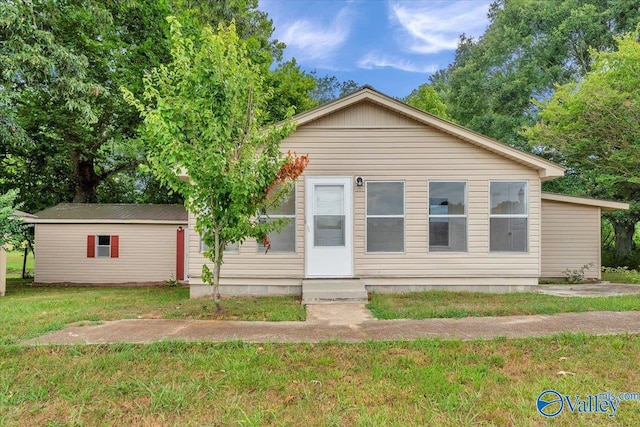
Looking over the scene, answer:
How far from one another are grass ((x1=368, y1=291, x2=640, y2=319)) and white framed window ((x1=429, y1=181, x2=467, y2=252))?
109 centimetres

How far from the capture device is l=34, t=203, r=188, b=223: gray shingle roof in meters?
11.7

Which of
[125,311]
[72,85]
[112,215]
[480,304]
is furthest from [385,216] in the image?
A: [112,215]

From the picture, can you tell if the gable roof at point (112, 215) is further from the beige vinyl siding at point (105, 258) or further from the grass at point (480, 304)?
the grass at point (480, 304)

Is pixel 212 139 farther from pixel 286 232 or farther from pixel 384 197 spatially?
pixel 384 197

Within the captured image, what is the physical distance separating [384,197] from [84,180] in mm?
14992

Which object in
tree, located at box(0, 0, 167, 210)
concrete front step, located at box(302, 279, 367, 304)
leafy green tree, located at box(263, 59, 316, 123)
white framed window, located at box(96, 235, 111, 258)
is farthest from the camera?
leafy green tree, located at box(263, 59, 316, 123)

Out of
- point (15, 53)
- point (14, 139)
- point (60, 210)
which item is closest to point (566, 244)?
point (15, 53)

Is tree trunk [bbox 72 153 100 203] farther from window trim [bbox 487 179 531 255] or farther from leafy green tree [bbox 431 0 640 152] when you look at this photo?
leafy green tree [bbox 431 0 640 152]

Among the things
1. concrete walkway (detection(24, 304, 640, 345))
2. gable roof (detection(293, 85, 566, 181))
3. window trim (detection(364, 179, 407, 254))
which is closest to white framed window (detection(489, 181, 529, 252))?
gable roof (detection(293, 85, 566, 181))

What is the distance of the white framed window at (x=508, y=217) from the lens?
24.4 ft

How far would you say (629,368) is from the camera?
330cm

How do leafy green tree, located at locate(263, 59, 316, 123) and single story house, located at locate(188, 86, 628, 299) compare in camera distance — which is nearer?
single story house, located at locate(188, 86, 628, 299)

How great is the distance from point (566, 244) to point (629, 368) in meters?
6.90

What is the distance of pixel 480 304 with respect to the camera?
19.6 feet
